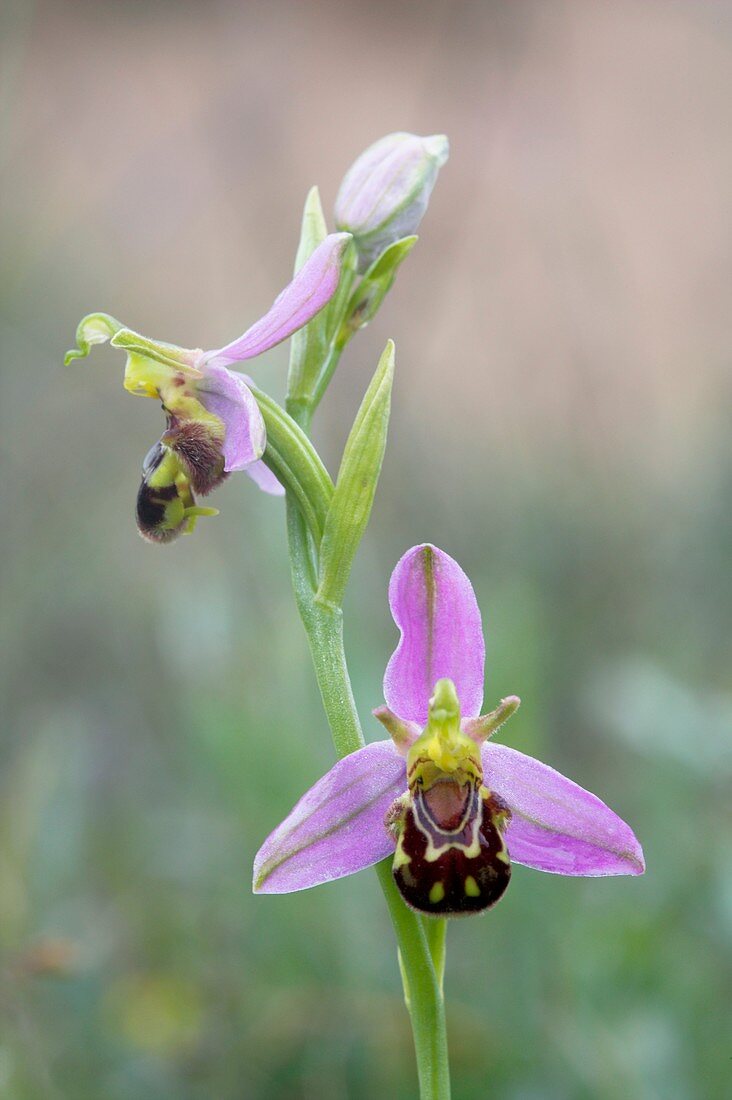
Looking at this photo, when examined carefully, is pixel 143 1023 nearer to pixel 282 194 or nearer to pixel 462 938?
pixel 462 938

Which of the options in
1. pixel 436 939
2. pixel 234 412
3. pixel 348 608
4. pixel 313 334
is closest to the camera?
pixel 436 939

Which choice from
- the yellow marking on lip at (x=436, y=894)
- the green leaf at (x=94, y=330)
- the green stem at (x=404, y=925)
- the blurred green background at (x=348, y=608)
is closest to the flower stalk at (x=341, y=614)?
the green stem at (x=404, y=925)

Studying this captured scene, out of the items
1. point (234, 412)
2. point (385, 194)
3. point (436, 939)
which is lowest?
point (436, 939)

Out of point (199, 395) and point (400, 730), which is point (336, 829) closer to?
point (400, 730)

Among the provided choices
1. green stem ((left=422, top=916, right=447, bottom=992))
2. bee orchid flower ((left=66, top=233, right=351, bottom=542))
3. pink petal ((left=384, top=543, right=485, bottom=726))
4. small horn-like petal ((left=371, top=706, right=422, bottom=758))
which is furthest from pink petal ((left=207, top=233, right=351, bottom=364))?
green stem ((left=422, top=916, right=447, bottom=992))

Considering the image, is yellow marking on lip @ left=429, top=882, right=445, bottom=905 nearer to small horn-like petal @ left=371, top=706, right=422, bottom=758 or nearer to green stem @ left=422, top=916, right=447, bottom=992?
green stem @ left=422, top=916, right=447, bottom=992

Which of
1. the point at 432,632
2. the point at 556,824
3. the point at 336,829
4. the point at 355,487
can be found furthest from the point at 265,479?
the point at 556,824
